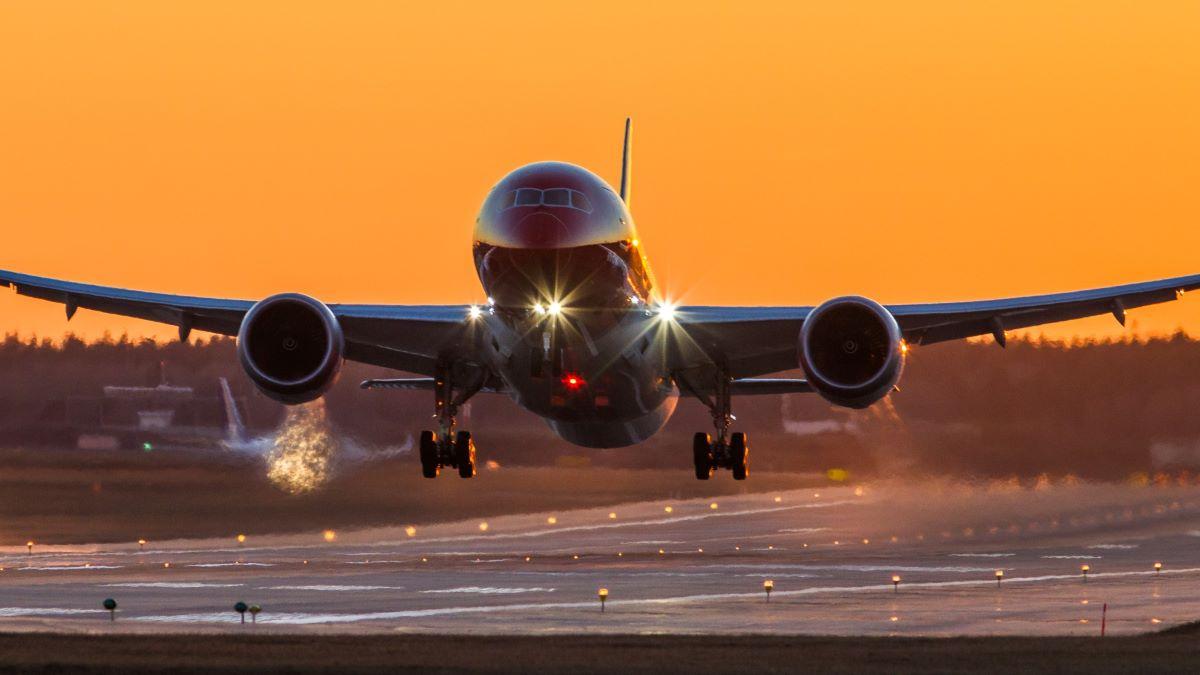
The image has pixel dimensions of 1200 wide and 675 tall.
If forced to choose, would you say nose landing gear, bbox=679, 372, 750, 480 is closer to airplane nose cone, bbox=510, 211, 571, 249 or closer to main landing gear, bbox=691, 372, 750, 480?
main landing gear, bbox=691, 372, 750, 480

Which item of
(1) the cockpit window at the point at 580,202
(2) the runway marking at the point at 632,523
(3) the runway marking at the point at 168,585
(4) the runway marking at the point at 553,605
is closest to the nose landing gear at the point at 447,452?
(1) the cockpit window at the point at 580,202

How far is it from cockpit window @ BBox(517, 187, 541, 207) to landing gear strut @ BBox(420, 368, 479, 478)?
700 cm

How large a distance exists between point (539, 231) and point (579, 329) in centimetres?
240

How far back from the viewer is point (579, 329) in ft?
132

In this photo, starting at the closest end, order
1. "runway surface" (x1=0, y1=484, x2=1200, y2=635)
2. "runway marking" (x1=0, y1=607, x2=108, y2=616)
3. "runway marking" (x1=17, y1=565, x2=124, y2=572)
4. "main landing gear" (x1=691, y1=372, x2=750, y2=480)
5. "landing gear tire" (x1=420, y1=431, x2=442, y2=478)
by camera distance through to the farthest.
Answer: "landing gear tire" (x1=420, y1=431, x2=442, y2=478)
"main landing gear" (x1=691, y1=372, x2=750, y2=480)
"runway surface" (x1=0, y1=484, x2=1200, y2=635)
"runway marking" (x1=0, y1=607, x2=108, y2=616)
"runway marking" (x1=17, y1=565, x2=124, y2=572)

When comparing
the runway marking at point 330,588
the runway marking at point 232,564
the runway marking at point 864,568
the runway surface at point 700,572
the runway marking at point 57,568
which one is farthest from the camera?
the runway marking at point 232,564

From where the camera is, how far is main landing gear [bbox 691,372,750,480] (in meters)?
46.8

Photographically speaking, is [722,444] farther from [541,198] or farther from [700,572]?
[700,572]

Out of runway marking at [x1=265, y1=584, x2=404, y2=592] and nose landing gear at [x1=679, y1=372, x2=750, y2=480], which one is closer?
nose landing gear at [x1=679, y1=372, x2=750, y2=480]

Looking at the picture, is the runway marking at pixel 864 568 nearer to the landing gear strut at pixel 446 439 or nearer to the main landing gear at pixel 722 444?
the main landing gear at pixel 722 444

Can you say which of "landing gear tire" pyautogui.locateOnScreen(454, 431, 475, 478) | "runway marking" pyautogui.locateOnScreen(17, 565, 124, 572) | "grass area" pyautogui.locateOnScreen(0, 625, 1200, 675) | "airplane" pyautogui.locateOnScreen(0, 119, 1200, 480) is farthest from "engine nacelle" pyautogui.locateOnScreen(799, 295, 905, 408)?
"runway marking" pyautogui.locateOnScreen(17, 565, 124, 572)

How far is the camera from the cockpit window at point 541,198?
3966 centimetres

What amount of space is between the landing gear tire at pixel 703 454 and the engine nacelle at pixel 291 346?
34.1 feet

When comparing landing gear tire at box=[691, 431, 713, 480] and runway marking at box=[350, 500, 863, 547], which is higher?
runway marking at box=[350, 500, 863, 547]
